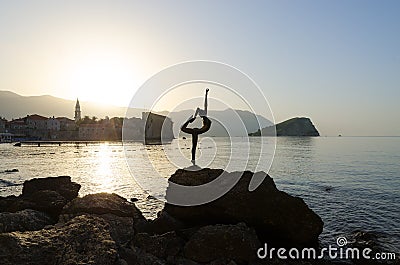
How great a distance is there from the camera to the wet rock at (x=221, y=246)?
1023 centimetres

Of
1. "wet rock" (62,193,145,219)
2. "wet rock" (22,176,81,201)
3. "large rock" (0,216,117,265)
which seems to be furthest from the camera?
"wet rock" (22,176,81,201)

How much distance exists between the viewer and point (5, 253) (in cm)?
663

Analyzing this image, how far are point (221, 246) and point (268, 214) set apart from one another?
2956 mm

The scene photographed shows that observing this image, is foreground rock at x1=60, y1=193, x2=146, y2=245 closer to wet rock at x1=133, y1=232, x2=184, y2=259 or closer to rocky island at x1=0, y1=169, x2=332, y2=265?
rocky island at x1=0, y1=169, x2=332, y2=265

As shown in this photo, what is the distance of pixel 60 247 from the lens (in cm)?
709

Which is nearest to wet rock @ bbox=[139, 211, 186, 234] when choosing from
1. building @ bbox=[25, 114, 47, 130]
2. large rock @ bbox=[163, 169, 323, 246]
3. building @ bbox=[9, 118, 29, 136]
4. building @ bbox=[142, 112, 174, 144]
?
large rock @ bbox=[163, 169, 323, 246]

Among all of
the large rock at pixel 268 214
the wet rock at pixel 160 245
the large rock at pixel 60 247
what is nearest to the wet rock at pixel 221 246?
the wet rock at pixel 160 245

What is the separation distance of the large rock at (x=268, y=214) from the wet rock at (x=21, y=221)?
6153mm

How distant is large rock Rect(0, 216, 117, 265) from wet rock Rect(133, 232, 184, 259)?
2.98 m

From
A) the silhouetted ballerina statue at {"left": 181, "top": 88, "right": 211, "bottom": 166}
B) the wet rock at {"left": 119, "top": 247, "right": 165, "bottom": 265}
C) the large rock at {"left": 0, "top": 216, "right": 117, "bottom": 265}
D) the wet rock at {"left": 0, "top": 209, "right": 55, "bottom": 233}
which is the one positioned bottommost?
the wet rock at {"left": 119, "top": 247, "right": 165, "bottom": 265}

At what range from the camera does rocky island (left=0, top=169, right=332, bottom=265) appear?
7.08 meters

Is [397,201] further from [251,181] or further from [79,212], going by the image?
[79,212]

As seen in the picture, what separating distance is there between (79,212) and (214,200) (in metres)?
5.20

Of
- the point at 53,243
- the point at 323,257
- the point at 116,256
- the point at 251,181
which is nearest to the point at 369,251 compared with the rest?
the point at 323,257
